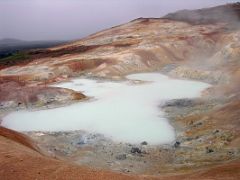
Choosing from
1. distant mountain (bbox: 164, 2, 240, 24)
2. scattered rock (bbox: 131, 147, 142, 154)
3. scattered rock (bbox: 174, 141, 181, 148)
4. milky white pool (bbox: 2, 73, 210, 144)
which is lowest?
scattered rock (bbox: 131, 147, 142, 154)

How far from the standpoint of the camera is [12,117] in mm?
48500

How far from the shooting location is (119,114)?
4538cm

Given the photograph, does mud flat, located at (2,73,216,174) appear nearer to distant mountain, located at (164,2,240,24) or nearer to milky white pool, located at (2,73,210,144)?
milky white pool, located at (2,73,210,144)

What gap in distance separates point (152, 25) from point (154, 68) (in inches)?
1733

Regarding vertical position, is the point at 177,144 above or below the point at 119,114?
below

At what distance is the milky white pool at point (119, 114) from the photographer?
128 ft

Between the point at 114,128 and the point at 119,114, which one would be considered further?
the point at 119,114

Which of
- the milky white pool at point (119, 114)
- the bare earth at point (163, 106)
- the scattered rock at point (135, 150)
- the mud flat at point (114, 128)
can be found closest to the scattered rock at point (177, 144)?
the bare earth at point (163, 106)

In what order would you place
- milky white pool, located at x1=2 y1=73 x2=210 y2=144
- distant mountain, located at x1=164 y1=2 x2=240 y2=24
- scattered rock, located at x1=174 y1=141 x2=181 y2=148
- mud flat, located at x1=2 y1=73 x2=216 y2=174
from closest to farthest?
mud flat, located at x1=2 y1=73 x2=216 y2=174 → scattered rock, located at x1=174 y1=141 x2=181 y2=148 → milky white pool, located at x1=2 y1=73 x2=210 y2=144 → distant mountain, located at x1=164 y1=2 x2=240 y2=24

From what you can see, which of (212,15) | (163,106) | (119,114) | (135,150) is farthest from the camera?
(212,15)

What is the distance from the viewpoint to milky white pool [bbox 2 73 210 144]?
39062 mm

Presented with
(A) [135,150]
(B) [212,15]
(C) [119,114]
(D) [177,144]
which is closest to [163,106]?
(C) [119,114]

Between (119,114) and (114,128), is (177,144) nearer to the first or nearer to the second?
(114,128)

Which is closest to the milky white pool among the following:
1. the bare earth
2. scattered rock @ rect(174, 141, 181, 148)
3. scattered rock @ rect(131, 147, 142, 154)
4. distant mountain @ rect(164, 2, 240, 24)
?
scattered rock @ rect(174, 141, 181, 148)
